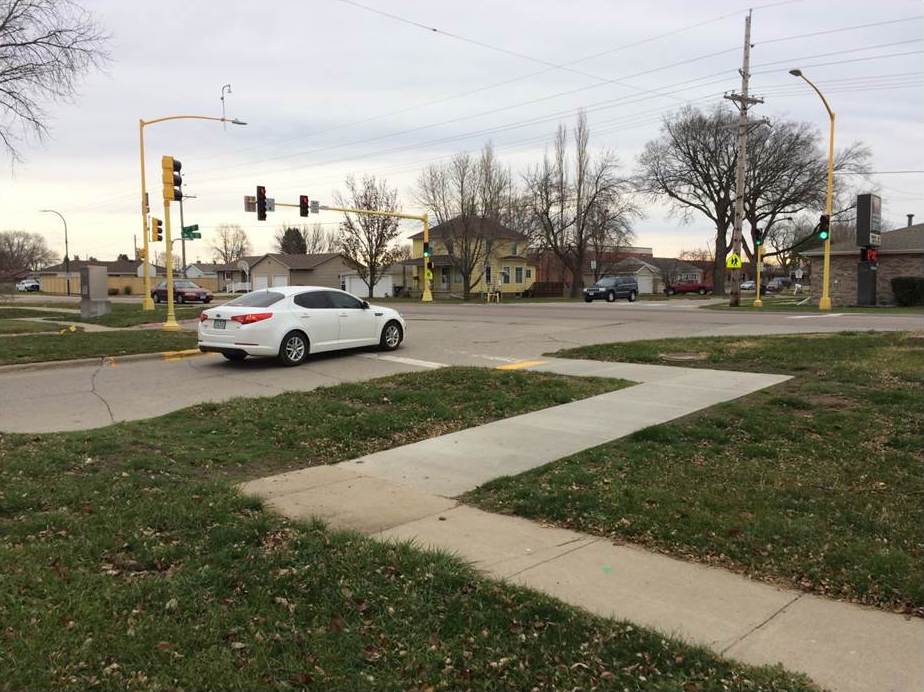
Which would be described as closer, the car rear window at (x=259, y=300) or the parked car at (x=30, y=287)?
the car rear window at (x=259, y=300)

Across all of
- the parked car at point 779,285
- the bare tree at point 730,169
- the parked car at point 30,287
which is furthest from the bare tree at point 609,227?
the parked car at point 30,287

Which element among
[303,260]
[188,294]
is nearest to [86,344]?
[188,294]

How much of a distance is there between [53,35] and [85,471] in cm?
1727

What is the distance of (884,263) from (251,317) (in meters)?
37.1

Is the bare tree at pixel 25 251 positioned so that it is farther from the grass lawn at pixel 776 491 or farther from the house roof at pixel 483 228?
the grass lawn at pixel 776 491

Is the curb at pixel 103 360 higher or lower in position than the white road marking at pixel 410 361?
higher

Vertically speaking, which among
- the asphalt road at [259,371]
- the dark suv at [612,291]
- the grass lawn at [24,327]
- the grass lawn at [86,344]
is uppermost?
the dark suv at [612,291]

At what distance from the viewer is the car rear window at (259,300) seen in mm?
13219

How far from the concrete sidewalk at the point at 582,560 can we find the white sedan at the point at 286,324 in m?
6.63

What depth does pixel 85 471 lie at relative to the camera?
577cm

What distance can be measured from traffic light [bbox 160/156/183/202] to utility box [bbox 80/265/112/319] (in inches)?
349

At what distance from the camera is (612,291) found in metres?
45.9

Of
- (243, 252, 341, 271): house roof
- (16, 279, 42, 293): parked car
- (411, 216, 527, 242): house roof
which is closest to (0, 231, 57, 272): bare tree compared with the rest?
(16, 279, 42, 293): parked car

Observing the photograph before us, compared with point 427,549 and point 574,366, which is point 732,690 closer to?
point 427,549
